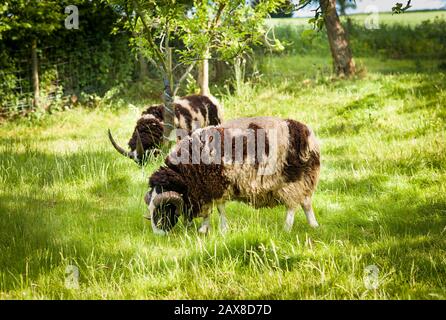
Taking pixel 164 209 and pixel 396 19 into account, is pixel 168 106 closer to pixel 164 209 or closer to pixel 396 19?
pixel 164 209

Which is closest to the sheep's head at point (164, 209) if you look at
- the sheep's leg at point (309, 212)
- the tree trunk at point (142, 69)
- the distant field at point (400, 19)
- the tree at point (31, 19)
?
the sheep's leg at point (309, 212)

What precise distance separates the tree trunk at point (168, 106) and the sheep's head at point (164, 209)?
245 centimetres

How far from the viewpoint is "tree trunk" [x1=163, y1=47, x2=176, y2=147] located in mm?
7020

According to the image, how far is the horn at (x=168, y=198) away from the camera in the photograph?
476cm

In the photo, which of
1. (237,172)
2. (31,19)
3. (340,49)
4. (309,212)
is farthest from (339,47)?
(237,172)

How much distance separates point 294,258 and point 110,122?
8.06m

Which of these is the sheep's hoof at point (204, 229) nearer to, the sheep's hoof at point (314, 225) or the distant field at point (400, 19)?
the sheep's hoof at point (314, 225)

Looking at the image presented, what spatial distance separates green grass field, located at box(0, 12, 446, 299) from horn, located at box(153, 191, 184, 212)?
33cm

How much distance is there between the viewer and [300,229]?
16.7ft

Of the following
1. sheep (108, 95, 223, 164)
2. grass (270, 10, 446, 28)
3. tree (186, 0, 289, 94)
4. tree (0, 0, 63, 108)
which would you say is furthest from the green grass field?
grass (270, 10, 446, 28)

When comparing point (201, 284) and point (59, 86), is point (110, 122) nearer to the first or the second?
point (59, 86)

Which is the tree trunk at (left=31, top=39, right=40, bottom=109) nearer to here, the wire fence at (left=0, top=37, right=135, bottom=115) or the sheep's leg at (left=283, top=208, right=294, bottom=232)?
the wire fence at (left=0, top=37, right=135, bottom=115)
